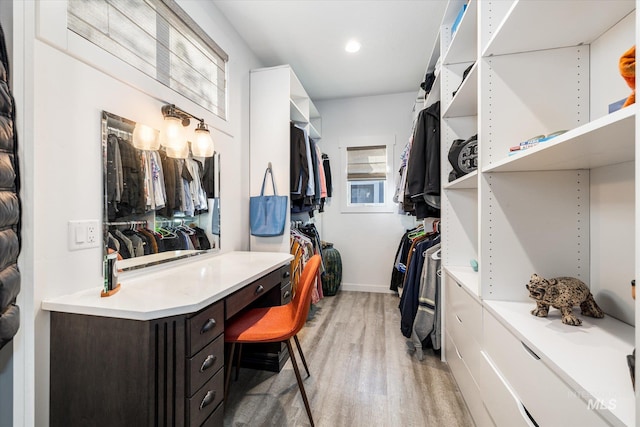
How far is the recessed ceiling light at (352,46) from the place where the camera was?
2479 mm

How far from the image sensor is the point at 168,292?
1111mm

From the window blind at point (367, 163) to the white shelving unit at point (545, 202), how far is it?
2334 millimetres

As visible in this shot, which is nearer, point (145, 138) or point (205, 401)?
point (205, 401)

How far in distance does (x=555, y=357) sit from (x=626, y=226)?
60cm

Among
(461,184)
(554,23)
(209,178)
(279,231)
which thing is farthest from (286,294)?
(554,23)

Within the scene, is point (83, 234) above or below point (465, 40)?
below

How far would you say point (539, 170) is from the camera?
1.12m

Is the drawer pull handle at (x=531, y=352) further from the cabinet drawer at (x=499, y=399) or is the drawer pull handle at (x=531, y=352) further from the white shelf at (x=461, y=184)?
the white shelf at (x=461, y=184)

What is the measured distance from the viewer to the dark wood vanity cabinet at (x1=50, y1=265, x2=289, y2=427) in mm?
898

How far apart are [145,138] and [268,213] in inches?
45.1

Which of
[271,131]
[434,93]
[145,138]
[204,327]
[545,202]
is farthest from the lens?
[271,131]

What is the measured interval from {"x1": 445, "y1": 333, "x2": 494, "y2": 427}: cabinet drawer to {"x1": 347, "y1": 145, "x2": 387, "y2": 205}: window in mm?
2236

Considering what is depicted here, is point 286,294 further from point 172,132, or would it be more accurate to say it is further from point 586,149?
point 586,149

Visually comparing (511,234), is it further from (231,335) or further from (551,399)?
(231,335)
